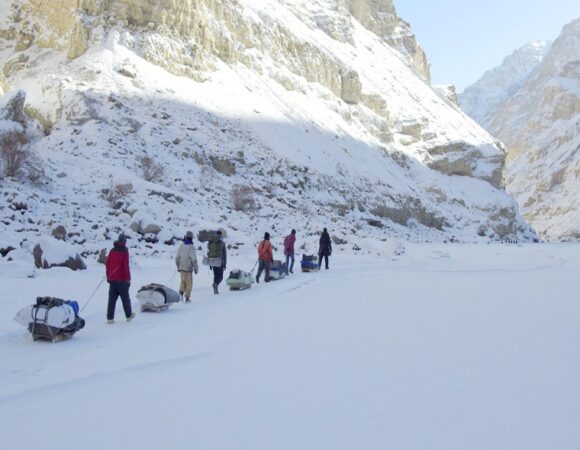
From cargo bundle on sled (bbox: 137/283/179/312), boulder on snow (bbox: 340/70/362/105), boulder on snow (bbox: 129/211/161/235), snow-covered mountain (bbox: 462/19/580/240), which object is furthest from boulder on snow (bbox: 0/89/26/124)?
snow-covered mountain (bbox: 462/19/580/240)

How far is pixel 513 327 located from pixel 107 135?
24960mm

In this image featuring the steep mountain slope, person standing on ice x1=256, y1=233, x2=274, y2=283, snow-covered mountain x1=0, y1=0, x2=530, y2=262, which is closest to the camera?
person standing on ice x1=256, y1=233, x2=274, y2=283

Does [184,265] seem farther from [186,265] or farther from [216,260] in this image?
[216,260]

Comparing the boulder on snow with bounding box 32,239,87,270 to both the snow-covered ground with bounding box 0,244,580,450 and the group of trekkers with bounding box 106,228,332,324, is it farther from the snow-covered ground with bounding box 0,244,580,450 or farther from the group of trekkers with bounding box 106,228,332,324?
the group of trekkers with bounding box 106,228,332,324

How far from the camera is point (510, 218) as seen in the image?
63.1m

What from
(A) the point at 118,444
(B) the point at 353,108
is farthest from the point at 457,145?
(A) the point at 118,444

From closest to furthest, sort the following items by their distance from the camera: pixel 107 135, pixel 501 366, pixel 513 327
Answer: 1. pixel 501 366
2. pixel 513 327
3. pixel 107 135

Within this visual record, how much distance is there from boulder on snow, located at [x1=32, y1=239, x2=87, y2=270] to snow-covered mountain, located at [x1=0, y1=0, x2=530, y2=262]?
129 centimetres

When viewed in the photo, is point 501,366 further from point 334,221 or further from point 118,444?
point 334,221

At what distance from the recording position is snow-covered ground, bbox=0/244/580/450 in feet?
12.0

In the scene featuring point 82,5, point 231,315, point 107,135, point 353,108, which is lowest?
point 231,315

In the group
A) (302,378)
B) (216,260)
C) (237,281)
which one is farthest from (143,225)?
(302,378)

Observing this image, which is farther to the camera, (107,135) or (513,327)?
(107,135)

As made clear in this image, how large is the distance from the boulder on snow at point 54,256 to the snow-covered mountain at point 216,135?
129cm
